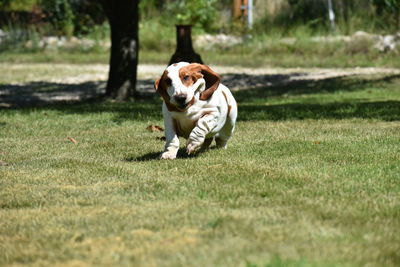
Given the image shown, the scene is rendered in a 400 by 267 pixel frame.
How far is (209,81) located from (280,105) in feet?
15.8

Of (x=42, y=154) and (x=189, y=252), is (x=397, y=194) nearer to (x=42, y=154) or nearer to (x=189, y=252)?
(x=189, y=252)

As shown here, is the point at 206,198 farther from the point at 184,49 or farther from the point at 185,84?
the point at 184,49

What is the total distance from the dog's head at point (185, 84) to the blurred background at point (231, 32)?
40.1 feet

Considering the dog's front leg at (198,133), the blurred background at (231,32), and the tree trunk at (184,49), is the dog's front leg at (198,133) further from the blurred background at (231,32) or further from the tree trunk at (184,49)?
the blurred background at (231,32)

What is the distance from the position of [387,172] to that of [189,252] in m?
2.25

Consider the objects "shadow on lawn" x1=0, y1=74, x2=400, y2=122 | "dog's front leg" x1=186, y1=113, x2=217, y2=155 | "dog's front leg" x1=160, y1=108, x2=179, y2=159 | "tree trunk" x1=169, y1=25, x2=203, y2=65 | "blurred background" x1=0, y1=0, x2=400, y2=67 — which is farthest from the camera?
"blurred background" x1=0, y1=0, x2=400, y2=67

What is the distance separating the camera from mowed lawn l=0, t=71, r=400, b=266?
298 centimetres

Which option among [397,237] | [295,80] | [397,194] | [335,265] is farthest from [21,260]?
[295,80]

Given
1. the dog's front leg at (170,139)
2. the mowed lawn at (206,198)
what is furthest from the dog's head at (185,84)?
the mowed lawn at (206,198)

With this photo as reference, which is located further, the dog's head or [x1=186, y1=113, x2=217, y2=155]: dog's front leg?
[x1=186, y1=113, x2=217, y2=155]: dog's front leg

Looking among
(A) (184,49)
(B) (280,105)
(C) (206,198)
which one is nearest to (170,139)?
(C) (206,198)

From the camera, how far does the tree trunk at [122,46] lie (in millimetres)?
10773

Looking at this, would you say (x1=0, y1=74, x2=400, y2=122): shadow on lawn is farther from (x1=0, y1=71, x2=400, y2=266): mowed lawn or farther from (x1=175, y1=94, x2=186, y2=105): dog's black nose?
(x1=175, y1=94, x2=186, y2=105): dog's black nose

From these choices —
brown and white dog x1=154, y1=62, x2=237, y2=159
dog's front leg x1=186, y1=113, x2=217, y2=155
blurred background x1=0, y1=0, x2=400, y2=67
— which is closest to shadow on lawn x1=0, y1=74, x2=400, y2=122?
brown and white dog x1=154, y1=62, x2=237, y2=159
